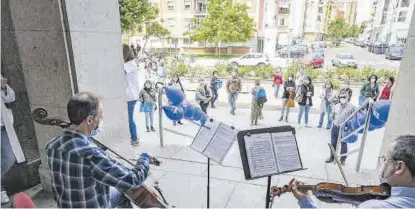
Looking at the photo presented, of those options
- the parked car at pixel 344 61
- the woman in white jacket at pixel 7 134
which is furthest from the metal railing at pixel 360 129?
the parked car at pixel 344 61

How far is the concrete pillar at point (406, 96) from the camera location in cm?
291

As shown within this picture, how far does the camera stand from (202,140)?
2611 millimetres

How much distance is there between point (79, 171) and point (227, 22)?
77.4 feet

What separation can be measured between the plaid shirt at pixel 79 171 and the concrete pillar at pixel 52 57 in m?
1.39

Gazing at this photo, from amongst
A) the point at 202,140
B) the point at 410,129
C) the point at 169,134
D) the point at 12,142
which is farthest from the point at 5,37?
the point at 410,129

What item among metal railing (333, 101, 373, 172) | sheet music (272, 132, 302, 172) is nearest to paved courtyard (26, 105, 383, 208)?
metal railing (333, 101, 373, 172)

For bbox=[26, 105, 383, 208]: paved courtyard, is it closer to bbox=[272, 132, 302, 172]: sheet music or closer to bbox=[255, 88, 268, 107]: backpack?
bbox=[272, 132, 302, 172]: sheet music

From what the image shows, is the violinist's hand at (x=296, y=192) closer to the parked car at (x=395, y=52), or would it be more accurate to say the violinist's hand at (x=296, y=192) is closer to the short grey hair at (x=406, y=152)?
the short grey hair at (x=406, y=152)

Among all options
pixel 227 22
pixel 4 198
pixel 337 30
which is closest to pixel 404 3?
pixel 337 30

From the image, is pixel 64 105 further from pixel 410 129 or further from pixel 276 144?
pixel 410 129

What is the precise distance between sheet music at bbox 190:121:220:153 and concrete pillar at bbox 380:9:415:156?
1960 mm

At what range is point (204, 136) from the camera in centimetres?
261

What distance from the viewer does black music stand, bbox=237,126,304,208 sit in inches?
76.4

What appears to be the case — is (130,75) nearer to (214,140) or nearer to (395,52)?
(214,140)
